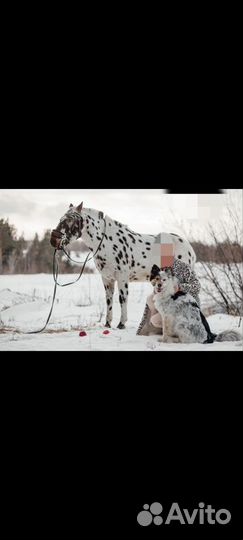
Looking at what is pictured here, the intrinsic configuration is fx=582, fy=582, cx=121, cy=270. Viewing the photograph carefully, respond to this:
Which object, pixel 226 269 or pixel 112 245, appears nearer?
pixel 112 245

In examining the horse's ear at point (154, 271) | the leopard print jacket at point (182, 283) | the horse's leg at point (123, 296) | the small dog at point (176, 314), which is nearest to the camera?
the small dog at point (176, 314)

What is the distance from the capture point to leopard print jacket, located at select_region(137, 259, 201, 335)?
526cm

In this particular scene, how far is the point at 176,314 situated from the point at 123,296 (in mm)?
604

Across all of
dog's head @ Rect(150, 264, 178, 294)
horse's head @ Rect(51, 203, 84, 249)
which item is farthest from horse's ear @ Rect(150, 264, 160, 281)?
horse's head @ Rect(51, 203, 84, 249)

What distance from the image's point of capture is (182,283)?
5.28 m

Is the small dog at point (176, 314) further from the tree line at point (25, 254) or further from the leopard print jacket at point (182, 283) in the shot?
the tree line at point (25, 254)

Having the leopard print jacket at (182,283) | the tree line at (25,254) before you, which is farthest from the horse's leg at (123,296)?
the tree line at (25,254)

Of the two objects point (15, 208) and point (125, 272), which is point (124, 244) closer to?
point (125, 272)

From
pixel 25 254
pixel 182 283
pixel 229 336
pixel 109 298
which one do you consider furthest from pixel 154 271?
pixel 25 254

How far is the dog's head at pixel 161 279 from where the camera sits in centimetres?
503

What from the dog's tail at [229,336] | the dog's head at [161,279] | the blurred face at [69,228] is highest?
the blurred face at [69,228]

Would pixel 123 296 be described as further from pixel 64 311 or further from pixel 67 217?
pixel 67 217

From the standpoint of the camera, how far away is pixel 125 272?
17.7 feet

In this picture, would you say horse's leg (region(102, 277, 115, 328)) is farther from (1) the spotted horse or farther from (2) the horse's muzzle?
(2) the horse's muzzle
